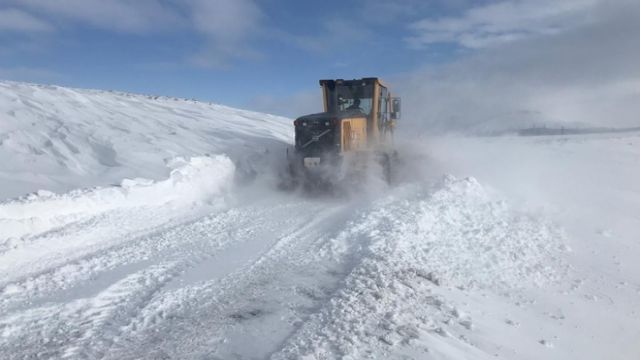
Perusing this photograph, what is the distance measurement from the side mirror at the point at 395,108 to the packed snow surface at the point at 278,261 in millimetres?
3247

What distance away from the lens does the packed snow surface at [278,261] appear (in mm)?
4777

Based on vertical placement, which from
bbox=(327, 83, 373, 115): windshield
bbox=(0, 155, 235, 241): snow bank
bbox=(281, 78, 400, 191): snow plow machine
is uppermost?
bbox=(327, 83, 373, 115): windshield

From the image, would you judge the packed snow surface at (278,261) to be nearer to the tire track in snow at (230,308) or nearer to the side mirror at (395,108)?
the tire track in snow at (230,308)

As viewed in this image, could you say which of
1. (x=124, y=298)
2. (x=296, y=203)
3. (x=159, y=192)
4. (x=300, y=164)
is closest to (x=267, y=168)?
(x=300, y=164)

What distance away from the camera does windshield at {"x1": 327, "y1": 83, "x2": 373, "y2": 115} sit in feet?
47.1

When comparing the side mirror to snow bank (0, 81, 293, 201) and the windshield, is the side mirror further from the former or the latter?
snow bank (0, 81, 293, 201)

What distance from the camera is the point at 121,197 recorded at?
9.85 meters

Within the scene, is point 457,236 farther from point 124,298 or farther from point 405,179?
point 405,179

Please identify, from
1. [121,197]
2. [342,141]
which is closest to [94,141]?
[121,197]

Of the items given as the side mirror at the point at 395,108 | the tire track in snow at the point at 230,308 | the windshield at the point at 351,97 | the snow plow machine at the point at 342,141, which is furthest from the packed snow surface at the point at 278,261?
the side mirror at the point at 395,108

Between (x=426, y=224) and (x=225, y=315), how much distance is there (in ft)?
15.0

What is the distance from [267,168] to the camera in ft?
49.8

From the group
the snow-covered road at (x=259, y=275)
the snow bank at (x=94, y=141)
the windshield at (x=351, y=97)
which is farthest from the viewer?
the windshield at (x=351, y=97)

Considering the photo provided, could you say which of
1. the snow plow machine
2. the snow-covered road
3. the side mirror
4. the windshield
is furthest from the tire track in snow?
the side mirror
